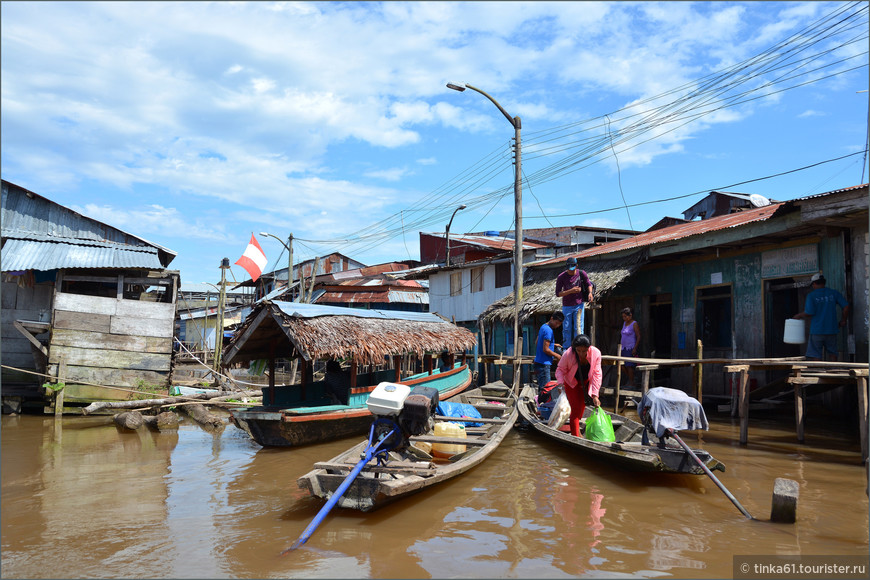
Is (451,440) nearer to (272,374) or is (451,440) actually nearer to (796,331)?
(272,374)

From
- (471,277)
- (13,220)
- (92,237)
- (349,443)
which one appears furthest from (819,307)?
(13,220)

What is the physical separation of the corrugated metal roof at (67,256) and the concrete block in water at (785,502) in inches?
596

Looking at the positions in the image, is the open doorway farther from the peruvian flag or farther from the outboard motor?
the peruvian flag

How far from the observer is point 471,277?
23.8m

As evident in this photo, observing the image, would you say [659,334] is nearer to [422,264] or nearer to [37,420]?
[37,420]

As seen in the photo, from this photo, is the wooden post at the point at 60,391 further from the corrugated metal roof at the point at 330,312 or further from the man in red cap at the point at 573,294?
the man in red cap at the point at 573,294

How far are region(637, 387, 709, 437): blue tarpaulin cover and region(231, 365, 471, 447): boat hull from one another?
17.5 feet

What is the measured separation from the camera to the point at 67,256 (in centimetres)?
1541

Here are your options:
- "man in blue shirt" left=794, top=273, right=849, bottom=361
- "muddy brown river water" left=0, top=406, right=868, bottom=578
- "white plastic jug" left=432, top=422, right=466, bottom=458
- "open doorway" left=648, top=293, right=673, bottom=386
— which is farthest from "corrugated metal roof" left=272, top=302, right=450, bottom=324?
"man in blue shirt" left=794, top=273, right=849, bottom=361

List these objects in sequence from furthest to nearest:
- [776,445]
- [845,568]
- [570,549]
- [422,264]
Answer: [422,264], [776,445], [570,549], [845,568]

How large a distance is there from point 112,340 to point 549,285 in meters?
11.8

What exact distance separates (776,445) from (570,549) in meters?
5.56

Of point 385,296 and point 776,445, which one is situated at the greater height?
point 385,296

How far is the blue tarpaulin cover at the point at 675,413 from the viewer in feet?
22.0
